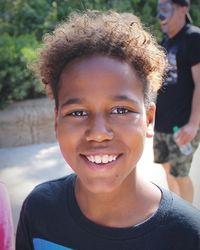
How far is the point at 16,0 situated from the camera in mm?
7762

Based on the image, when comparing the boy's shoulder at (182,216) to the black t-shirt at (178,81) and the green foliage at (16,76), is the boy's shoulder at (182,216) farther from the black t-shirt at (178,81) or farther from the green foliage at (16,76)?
the green foliage at (16,76)

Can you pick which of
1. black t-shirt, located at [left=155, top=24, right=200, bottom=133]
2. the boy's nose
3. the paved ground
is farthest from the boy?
the paved ground

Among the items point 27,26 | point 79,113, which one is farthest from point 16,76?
point 79,113

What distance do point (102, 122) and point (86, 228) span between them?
306 millimetres

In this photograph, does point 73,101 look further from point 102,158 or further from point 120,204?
point 120,204

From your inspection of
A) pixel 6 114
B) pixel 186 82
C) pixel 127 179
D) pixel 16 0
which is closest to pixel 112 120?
pixel 127 179

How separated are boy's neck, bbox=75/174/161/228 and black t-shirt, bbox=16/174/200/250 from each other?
0.03m

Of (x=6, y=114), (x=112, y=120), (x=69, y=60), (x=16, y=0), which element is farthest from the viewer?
(x=16, y=0)

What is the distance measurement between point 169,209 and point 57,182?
381 mm

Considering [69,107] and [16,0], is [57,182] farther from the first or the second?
[16,0]

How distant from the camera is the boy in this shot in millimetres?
1210

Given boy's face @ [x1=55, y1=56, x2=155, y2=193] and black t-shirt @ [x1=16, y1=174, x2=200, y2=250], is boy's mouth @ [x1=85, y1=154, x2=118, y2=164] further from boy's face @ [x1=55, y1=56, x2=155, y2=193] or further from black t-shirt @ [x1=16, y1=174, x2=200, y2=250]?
black t-shirt @ [x1=16, y1=174, x2=200, y2=250]

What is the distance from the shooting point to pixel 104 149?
3.93ft

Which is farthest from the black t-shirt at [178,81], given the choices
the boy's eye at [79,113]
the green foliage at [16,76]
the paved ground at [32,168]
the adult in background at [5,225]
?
the green foliage at [16,76]
